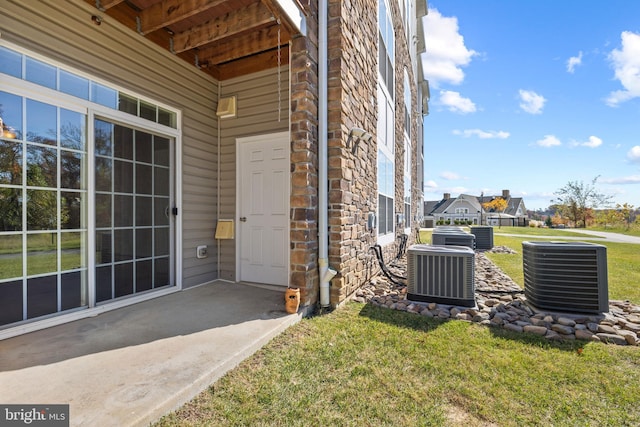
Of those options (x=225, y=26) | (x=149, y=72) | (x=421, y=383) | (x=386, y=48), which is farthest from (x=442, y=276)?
(x=386, y=48)

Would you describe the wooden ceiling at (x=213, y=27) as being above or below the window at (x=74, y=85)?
above

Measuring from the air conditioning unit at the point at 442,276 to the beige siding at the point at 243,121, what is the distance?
2.59 metres

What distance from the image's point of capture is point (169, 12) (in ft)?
10.2

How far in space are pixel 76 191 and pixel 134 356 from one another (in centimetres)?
188

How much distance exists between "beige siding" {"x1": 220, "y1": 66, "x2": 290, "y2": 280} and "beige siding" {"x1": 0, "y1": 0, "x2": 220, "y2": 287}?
15 cm

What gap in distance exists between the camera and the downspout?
131 inches

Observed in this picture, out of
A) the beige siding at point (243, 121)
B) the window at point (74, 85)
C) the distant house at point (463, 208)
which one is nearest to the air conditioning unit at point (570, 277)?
the beige siding at point (243, 121)

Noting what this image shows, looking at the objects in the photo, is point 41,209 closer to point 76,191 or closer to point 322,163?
point 76,191

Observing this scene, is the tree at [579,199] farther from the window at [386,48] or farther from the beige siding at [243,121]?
the beige siding at [243,121]

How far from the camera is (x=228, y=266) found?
14.5 ft

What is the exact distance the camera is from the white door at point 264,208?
407 centimetres

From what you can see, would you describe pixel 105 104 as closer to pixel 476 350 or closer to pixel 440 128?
pixel 476 350

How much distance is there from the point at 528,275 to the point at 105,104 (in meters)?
5.40

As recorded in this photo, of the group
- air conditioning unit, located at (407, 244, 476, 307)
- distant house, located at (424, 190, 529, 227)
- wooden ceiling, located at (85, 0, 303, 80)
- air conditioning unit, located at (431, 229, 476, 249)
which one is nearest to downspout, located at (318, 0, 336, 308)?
wooden ceiling, located at (85, 0, 303, 80)
